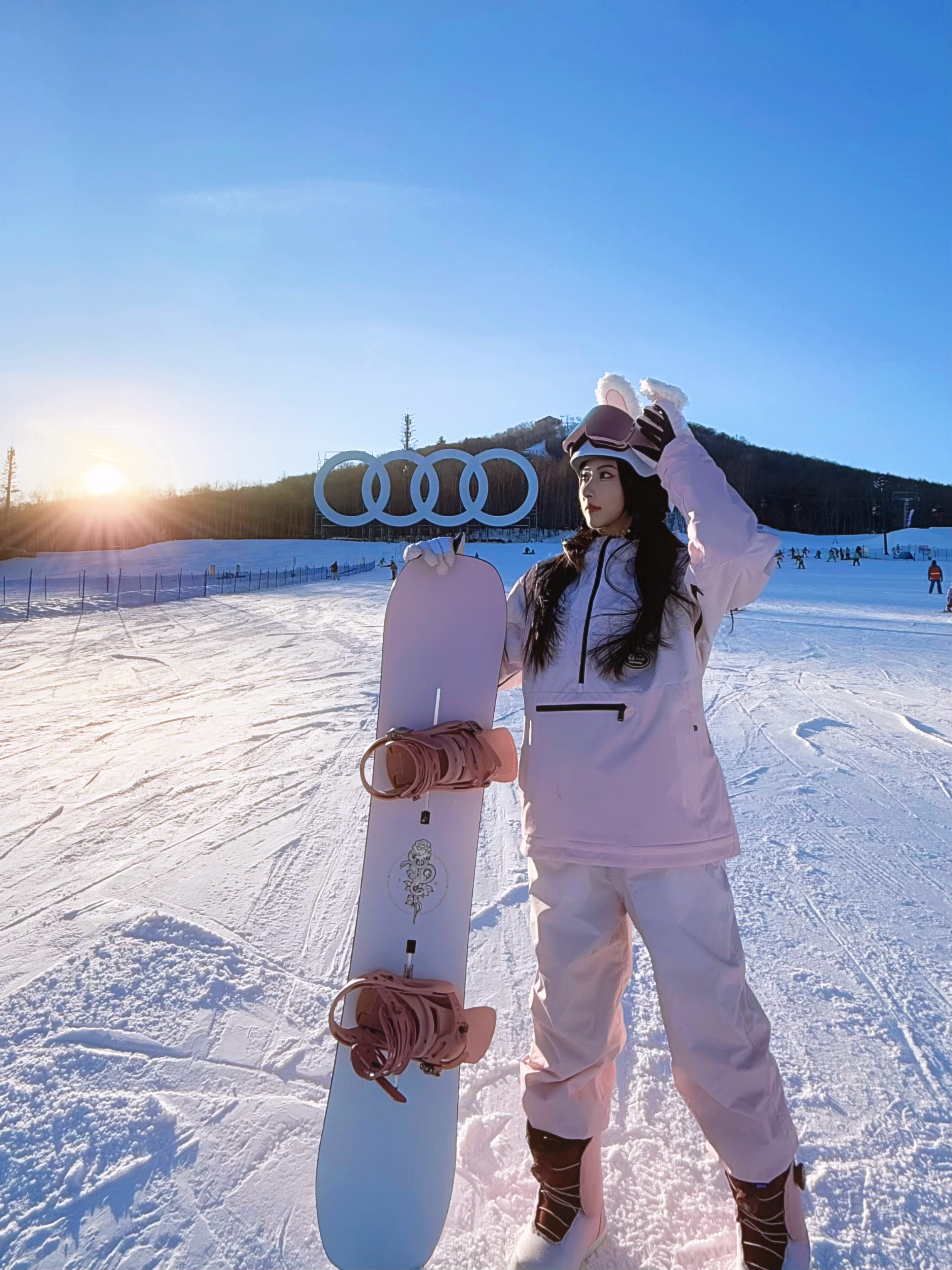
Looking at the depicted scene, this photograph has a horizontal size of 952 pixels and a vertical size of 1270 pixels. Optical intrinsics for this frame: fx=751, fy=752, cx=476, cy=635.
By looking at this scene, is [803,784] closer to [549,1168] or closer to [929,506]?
[549,1168]

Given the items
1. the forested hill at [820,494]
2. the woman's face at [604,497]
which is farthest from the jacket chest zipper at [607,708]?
the forested hill at [820,494]

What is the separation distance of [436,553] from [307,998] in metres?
1.48

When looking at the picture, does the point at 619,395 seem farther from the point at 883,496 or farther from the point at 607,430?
the point at 883,496

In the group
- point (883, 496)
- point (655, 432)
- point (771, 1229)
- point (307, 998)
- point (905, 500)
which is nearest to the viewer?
point (771, 1229)

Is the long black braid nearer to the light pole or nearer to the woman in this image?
the woman

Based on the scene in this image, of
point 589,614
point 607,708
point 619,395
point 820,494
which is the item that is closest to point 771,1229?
point 607,708

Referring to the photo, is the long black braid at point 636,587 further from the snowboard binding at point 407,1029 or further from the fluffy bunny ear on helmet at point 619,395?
the snowboard binding at point 407,1029

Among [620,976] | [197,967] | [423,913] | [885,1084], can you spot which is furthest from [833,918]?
[197,967]

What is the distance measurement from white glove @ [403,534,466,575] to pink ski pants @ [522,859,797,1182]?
0.77 meters

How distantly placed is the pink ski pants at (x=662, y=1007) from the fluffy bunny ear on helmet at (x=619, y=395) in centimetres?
114

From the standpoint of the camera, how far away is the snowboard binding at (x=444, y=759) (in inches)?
65.6

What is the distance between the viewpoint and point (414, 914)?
182 centimetres

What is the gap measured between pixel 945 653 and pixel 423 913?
32.2 ft

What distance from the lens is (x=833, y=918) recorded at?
2848 millimetres
